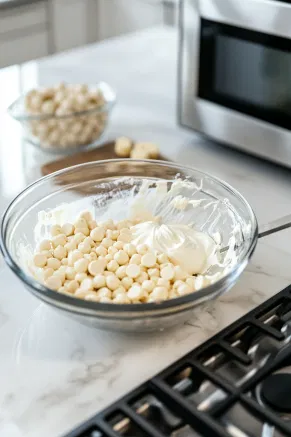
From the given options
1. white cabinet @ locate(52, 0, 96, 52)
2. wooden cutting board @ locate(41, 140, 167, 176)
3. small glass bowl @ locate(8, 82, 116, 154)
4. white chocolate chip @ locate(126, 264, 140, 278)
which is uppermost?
white chocolate chip @ locate(126, 264, 140, 278)

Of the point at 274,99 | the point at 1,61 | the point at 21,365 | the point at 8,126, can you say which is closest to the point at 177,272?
the point at 21,365

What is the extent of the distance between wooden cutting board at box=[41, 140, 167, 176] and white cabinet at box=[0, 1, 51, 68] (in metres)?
1.25

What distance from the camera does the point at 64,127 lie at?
1166 mm

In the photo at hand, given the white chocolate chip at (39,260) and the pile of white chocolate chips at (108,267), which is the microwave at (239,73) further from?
the white chocolate chip at (39,260)

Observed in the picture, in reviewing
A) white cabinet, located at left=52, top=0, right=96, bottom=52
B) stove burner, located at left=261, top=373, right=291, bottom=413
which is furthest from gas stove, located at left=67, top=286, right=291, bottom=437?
white cabinet, located at left=52, top=0, right=96, bottom=52

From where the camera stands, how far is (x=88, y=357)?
74cm

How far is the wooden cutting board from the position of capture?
1138 millimetres

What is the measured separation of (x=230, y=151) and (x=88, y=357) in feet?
1.99

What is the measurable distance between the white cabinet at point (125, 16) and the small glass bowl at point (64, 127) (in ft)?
4.68

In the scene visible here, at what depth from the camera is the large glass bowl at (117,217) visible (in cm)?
68

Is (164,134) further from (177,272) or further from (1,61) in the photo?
(1,61)

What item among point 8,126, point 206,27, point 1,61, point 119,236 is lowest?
point 1,61

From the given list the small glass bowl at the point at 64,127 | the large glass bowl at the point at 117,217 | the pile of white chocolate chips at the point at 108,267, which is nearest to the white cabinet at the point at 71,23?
the small glass bowl at the point at 64,127

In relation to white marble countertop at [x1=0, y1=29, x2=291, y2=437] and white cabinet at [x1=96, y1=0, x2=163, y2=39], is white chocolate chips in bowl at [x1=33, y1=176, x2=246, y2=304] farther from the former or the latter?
white cabinet at [x1=96, y1=0, x2=163, y2=39]
